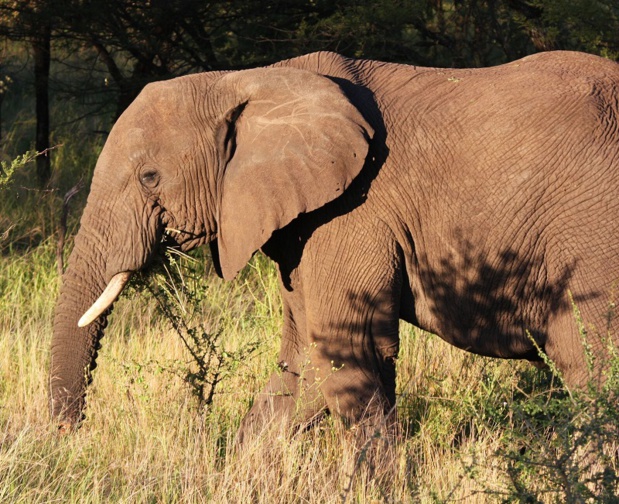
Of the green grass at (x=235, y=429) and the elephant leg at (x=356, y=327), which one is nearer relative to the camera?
the green grass at (x=235, y=429)

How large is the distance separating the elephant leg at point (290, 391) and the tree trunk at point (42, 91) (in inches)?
192

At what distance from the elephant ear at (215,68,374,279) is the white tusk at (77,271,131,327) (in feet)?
1.46

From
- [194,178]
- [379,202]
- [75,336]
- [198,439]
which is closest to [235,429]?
[198,439]

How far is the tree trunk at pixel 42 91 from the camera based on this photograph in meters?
10.1

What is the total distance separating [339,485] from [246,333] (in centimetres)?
231

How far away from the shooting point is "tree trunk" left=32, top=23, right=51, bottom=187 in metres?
10.1

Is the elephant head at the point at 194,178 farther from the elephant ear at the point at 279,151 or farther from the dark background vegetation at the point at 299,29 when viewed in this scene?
the dark background vegetation at the point at 299,29

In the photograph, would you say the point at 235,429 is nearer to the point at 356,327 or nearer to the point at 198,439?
the point at 198,439

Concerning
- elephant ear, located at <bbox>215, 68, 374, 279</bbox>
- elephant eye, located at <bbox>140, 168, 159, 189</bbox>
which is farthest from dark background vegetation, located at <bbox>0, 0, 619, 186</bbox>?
elephant eye, located at <bbox>140, 168, 159, 189</bbox>

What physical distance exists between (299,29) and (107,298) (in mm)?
3880

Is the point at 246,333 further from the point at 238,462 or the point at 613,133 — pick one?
the point at 613,133

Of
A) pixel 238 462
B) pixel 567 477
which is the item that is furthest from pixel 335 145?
pixel 567 477

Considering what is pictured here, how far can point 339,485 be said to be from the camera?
4.48 meters

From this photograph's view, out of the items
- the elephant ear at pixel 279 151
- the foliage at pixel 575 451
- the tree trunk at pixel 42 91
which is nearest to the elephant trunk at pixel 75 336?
the elephant ear at pixel 279 151
